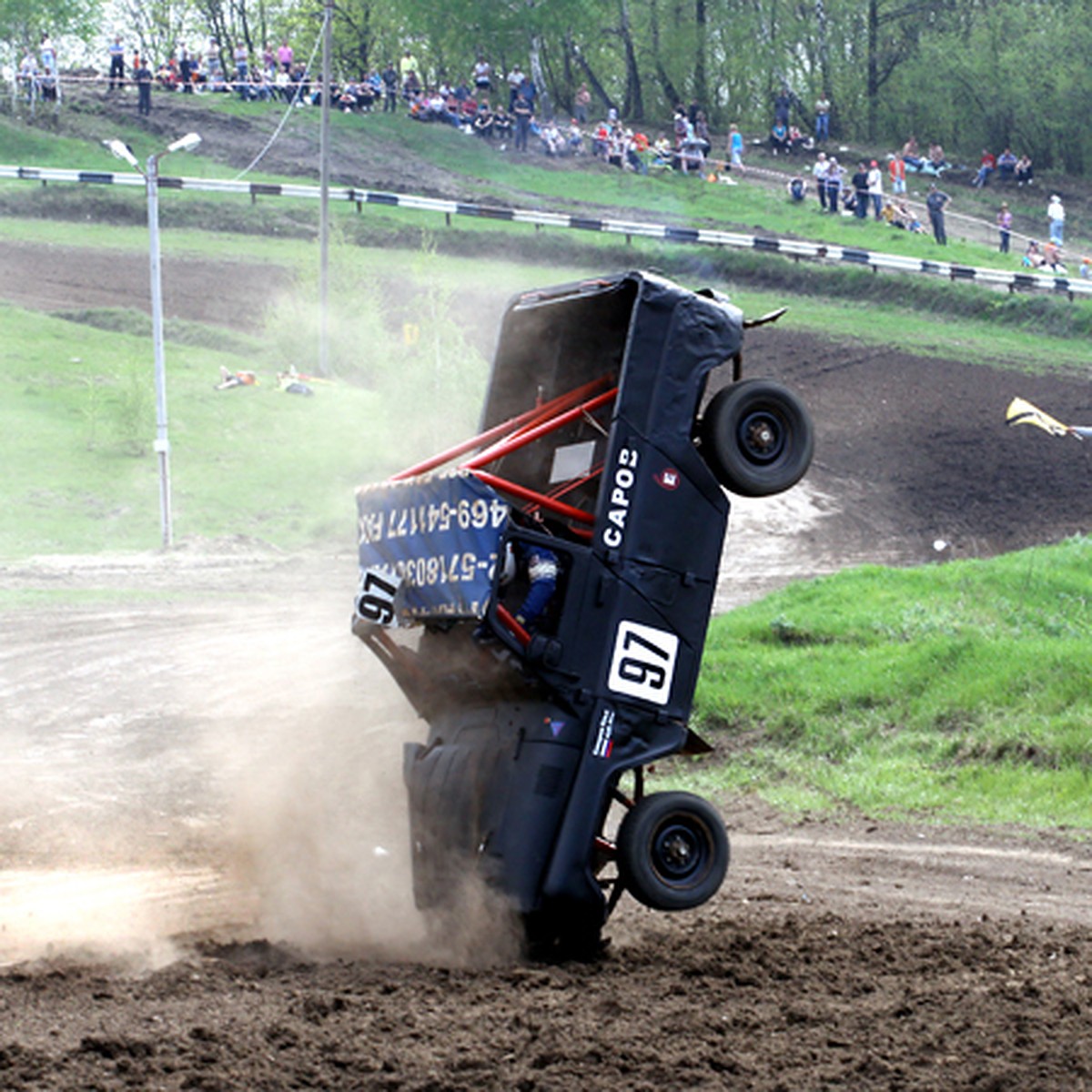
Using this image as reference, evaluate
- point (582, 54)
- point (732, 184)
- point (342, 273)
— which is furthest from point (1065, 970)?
point (582, 54)

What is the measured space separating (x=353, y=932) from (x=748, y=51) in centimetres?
6600

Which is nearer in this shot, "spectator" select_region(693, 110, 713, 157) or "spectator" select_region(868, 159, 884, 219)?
"spectator" select_region(868, 159, 884, 219)

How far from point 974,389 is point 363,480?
46.8 feet

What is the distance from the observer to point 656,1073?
6.26m

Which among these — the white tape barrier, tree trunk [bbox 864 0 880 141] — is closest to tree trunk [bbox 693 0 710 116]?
tree trunk [bbox 864 0 880 141]

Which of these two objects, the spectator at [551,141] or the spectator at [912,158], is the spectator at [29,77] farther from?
the spectator at [912,158]

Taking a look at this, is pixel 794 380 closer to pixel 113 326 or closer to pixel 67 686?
pixel 113 326

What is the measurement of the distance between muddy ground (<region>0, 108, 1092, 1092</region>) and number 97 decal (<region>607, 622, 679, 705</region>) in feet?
4.97

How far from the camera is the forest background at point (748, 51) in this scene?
2383 inches

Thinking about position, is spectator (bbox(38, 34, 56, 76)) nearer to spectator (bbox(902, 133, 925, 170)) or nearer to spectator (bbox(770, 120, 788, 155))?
spectator (bbox(770, 120, 788, 155))

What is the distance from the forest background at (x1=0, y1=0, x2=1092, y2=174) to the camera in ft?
199

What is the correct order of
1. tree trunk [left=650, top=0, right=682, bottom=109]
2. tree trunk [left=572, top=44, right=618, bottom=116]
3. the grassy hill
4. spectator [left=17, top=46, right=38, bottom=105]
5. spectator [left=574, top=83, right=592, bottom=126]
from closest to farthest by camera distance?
the grassy hill
spectator [left=17, top=46, right=38, bottom=105]
spectator [left=574, top=83, right=592, bottom=126]
tree trunk [left=572, top=44, right=618, bottom=116]
tree trunk [left=650, top=0, right=682, bottom=109]

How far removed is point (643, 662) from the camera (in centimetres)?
784

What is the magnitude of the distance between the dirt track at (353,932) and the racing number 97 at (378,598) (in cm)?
186
